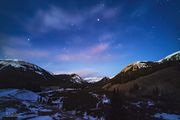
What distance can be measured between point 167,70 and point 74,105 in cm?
10017

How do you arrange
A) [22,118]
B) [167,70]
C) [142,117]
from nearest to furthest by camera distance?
[22,118] → [142,117] → [167,70]

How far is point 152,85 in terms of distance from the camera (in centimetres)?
14450

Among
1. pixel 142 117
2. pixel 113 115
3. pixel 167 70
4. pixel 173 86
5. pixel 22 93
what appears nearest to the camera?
pixel 113 115

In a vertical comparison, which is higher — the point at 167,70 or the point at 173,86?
the point at 167,70

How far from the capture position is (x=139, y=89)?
146 meters

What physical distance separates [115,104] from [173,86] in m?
103

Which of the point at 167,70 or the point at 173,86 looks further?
the point at 167,70

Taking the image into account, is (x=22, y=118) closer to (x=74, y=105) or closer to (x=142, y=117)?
(x=142, y=117)

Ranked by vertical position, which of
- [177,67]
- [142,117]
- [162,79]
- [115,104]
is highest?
[177,67]

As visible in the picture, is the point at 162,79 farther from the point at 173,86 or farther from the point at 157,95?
the point at 157,95

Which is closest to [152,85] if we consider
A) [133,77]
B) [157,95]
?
[157,95]

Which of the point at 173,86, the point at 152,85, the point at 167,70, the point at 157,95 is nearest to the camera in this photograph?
the point at 157,95

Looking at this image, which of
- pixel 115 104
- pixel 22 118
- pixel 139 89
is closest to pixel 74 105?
pixel 22 118

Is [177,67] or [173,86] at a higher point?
[177,67]
